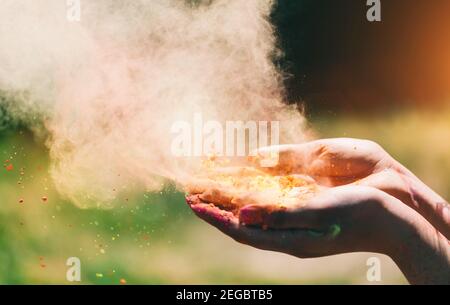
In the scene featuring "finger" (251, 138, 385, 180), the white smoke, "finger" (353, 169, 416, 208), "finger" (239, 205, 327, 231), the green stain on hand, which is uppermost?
the white smoke

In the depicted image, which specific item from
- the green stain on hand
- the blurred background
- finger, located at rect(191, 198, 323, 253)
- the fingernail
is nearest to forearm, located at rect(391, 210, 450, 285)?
the blurred background

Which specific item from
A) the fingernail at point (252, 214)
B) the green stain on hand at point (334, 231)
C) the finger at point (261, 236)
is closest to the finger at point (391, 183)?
the green stain on hand at point (334, 231)

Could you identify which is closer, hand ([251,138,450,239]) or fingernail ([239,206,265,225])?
fingernail ([239,206,265,225])

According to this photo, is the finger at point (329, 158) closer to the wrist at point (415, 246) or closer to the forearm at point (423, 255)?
the wrist at point (415, 246)

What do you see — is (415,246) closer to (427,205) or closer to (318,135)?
(427,205)

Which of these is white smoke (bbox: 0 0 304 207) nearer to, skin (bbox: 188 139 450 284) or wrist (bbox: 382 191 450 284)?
skin (bbox: 188 139 450 284)
